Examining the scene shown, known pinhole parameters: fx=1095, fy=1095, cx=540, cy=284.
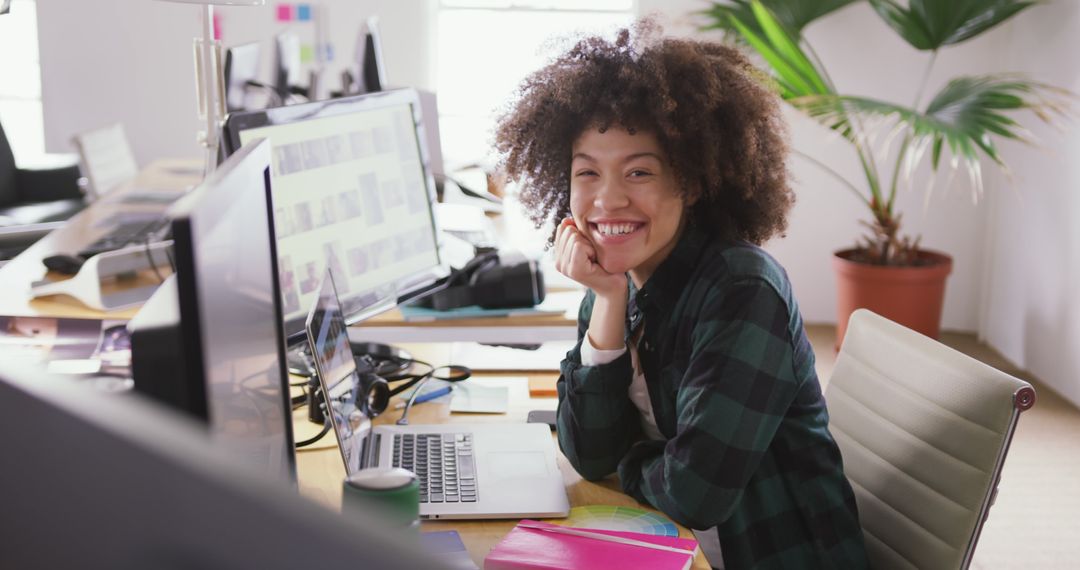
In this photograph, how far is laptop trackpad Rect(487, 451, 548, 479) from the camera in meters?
1.43

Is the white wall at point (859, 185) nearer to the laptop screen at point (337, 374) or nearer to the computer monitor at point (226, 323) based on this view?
the laptop screen at point (337, 374)

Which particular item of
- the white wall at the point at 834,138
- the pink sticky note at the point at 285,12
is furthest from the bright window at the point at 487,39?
the pink sticky note at the point at 285,12

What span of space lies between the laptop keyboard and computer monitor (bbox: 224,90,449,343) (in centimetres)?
24

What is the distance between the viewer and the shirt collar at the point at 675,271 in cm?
142

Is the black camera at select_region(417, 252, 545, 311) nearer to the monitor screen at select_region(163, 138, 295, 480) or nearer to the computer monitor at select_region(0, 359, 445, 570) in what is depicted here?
the monitor screen at select_region(163, 138, 295, 480)

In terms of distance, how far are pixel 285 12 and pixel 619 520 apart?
4259mm

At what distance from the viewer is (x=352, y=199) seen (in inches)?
69.0

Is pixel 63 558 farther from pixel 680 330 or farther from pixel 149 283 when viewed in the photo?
pixel 149 283

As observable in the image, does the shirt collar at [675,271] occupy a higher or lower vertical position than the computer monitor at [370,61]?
lower

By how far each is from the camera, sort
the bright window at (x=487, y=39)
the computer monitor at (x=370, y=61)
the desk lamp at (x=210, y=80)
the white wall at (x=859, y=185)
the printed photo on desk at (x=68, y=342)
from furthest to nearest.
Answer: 1. the bright window at (x=487, y=39)
2. the white wall at (x=859, y=185)
3. the computer monitor at (x=370, y=61)
4. the desk lamp at (x=210, y=80)
5. the printed photo on desk at (x=68, y=342)

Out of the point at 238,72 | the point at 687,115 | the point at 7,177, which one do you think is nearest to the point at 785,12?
the point at 238,72

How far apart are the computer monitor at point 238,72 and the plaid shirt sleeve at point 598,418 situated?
175 centimetres

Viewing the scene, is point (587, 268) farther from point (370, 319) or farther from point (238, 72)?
point (238, 72)

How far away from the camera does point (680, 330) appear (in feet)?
4.54
